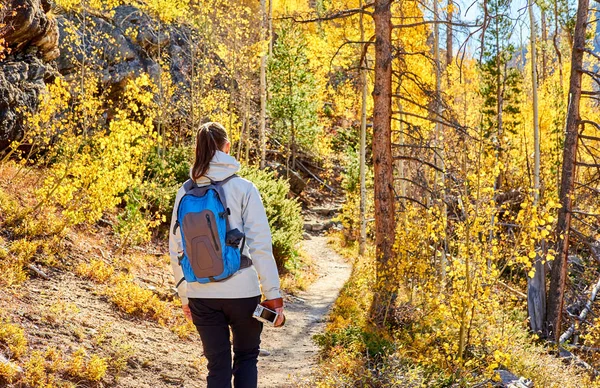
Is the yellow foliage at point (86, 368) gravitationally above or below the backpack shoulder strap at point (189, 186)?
below

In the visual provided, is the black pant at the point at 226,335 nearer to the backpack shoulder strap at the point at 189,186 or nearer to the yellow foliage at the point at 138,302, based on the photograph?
the backpack shoulder strap at the point at 189,186

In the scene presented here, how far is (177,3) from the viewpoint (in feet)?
46.7

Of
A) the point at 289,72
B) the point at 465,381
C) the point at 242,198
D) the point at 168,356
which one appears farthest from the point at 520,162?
the point at 242,198

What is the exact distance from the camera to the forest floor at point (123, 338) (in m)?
4.78

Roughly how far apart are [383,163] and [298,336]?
9.25 feet

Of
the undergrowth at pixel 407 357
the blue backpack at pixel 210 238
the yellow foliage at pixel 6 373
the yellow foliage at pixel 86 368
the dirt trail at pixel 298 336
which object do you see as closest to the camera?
the blue backpack at pixel 210 238

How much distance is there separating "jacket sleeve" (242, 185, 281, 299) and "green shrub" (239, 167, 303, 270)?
7.55 metres

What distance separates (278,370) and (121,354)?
1889 millimetres

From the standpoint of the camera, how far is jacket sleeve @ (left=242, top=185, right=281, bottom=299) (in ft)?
9.86

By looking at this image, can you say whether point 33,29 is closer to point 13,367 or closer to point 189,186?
point 13,367

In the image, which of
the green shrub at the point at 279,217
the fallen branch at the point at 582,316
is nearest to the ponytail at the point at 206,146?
the green shrub at the point at 279,217

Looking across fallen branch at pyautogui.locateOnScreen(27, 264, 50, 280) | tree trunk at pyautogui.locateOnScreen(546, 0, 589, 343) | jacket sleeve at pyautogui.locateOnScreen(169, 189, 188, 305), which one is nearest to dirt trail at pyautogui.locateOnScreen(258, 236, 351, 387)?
jacket sleeve at pyautogui.locateOnScreen(169, 189, 188, 305)

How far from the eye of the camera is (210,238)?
9.53 ft

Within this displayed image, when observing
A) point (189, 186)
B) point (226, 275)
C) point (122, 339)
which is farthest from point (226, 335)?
point (122, 339)
